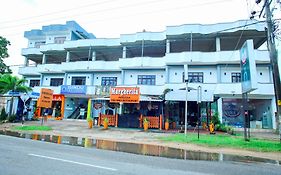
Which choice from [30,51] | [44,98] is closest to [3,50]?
[30,51]

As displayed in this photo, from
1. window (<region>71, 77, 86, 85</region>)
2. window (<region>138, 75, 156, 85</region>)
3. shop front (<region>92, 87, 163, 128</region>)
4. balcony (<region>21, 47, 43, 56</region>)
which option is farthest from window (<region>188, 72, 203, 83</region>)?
balcony (<region>21, 47, 43, 56</region>)

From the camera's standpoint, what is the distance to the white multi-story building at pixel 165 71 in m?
23.4

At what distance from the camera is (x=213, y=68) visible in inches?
1036

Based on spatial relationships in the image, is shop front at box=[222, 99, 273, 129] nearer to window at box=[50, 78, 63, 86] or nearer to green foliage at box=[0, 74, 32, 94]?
green foliage at box=[0, 74, 32, 94]

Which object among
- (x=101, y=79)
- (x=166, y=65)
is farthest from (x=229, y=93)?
(x=101, y=79)

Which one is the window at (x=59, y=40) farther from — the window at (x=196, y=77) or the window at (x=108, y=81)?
the window at (x=196, y=77)

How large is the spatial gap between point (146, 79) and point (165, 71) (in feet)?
9.75

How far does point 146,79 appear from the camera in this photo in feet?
96.4

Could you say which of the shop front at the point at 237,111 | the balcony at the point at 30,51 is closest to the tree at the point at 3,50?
the balcony at the point at 30,51

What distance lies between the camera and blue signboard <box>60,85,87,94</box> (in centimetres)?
3035

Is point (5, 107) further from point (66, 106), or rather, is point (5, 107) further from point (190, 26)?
point (190, 26)

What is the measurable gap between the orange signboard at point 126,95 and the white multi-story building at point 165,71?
0.98 meters

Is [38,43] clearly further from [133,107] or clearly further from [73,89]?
[133,107]

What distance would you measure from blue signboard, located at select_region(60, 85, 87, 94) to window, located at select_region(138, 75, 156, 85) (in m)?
8.17
